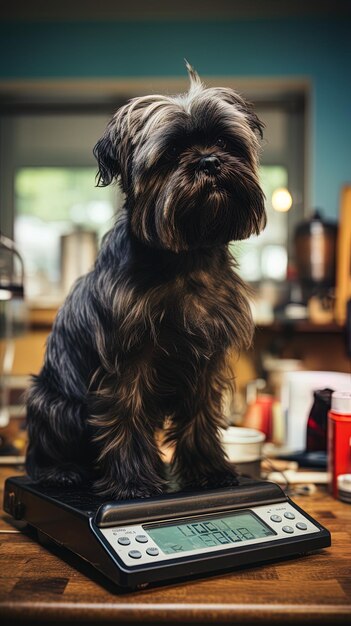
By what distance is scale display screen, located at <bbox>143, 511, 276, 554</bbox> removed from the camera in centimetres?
90

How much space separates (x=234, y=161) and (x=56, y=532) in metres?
0.61

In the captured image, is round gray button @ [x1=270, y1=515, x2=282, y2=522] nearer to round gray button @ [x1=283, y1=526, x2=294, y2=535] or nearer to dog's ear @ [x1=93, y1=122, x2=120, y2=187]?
round gray button @ [x1=283, y1=526, x2=294, y2=535]

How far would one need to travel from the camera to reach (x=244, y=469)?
4.44 feet

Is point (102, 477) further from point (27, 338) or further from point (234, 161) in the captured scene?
point (27, 338)

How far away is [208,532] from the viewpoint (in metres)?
0.94

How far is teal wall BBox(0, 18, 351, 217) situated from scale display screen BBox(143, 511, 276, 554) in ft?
14.0

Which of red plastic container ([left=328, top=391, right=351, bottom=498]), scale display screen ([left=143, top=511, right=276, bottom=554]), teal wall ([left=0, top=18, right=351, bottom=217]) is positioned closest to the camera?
scale display screen ([left=143, top=511, right=276, bottom=554])

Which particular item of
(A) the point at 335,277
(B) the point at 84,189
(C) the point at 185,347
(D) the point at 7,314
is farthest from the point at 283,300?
(C) the point at 185,347

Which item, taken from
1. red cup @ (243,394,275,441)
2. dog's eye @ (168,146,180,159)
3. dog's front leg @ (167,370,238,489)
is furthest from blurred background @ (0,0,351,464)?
dog's eye @ (168,146,180,159)

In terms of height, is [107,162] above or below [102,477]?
above

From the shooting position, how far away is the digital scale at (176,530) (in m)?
0.85

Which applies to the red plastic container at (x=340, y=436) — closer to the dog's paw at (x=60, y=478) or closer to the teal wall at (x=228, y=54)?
the dog's paw at (x=60, y=478)

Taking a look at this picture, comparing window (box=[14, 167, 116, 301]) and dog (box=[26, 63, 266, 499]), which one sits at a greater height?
window (box=[14, 167, 116, 301])

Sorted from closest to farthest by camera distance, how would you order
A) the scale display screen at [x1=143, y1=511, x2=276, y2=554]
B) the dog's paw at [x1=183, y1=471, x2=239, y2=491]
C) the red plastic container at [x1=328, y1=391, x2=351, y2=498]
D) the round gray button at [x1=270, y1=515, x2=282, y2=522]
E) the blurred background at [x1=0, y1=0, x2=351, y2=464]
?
the scale display screen at [x1=143, y1=511, x2=276, y2=554], the round gray button at [x1=270, y1=515, x2=282, y2=522], the dog's paw at [x1=183, y1=471, x2=239, y2=491], the red plastic container at [x1=328, y1=391, x2=351, y2=498], the blurred background at [x1=0, y1=0, x2=351, y2=464]
